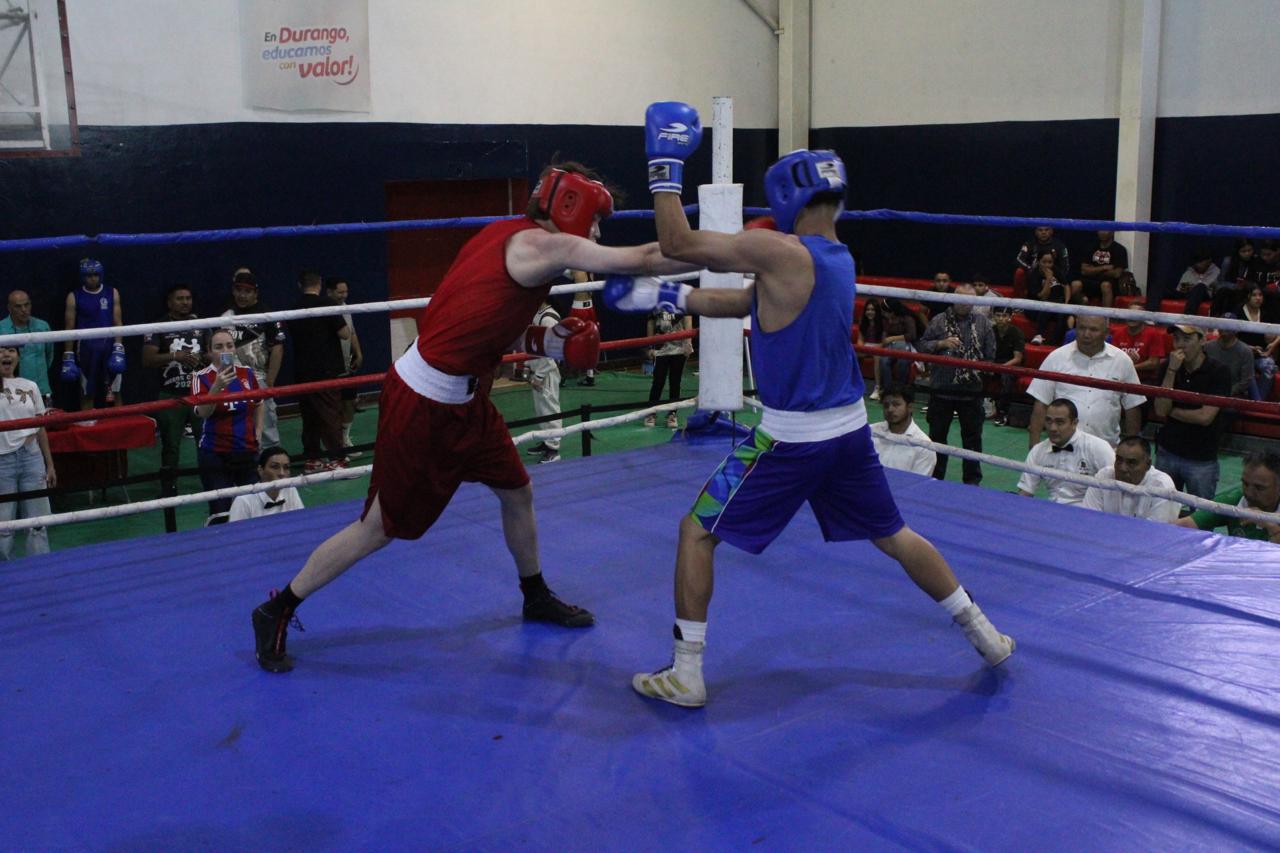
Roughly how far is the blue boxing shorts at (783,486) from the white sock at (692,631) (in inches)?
7.8

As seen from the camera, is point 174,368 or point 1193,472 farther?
point 174,368

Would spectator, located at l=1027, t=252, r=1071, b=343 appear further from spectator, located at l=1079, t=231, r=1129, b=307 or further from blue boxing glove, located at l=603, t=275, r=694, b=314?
blue boxing glove, located at l=603, t=275, r=694, b=314

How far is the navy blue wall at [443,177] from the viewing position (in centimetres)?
813

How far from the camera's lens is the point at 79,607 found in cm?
330

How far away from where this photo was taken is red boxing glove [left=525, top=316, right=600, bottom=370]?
286 centimetres

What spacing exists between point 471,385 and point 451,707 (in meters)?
0.74

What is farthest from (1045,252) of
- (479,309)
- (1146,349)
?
(479,309)

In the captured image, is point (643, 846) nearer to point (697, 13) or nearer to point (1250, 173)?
point (1250, 173)

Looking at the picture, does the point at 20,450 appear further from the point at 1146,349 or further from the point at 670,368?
the point at 1146,349

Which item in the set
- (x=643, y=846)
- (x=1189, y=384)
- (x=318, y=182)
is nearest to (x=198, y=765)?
(x=643, y=846)

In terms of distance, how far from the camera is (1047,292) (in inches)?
368

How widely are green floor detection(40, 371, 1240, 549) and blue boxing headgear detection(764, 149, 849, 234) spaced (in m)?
1.79

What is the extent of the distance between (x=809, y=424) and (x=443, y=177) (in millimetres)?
7851

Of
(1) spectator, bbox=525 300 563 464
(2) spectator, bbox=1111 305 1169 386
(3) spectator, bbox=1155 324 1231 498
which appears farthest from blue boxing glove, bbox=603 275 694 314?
(2) spectator, bbox=1111 305 1169 386
